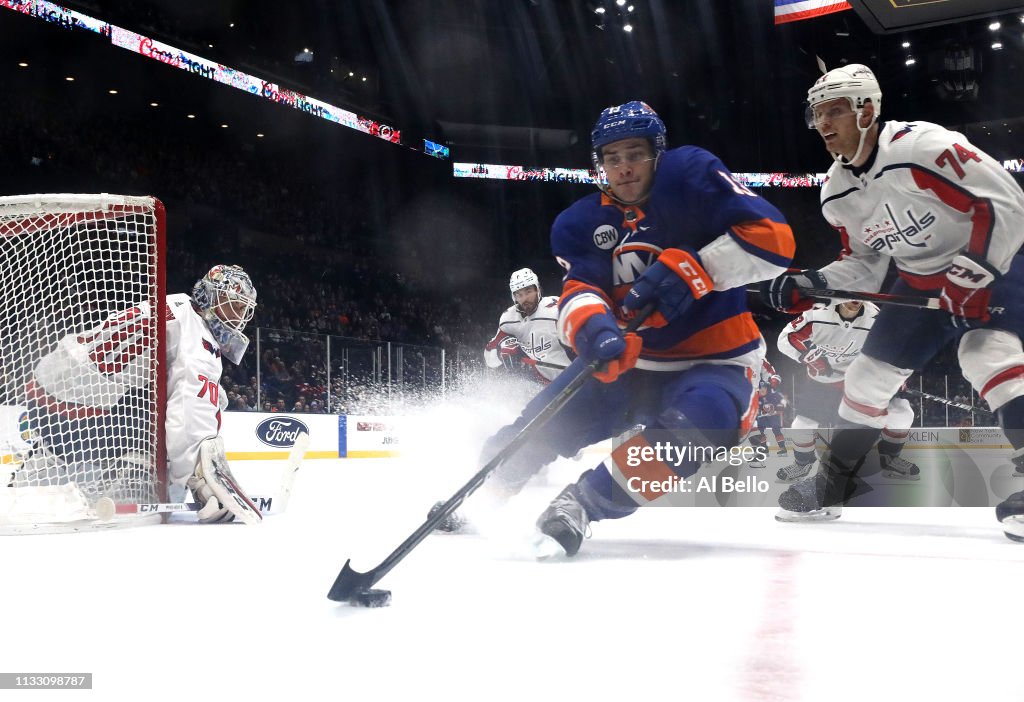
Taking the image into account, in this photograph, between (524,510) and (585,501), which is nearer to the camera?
(585,501)

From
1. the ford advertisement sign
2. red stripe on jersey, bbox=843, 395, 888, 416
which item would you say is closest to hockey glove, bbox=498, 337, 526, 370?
the ford advertisement sign

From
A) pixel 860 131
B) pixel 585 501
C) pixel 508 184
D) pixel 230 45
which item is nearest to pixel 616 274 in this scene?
pixel 585 501

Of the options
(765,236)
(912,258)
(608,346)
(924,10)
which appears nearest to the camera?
(608,346)

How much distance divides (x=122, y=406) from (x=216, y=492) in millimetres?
537

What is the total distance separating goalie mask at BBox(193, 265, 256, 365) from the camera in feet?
11.5

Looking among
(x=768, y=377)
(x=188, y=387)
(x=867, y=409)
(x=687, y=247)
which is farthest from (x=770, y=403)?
(x=687, y=247)

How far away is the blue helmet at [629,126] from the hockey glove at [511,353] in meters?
4.24

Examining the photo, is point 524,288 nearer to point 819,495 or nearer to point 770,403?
point 770,403

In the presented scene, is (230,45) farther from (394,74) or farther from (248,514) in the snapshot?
(248,514)

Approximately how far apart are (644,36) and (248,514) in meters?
12.3

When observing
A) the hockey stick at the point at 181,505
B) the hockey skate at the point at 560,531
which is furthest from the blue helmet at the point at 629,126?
the hockey stick at the point at 181,505

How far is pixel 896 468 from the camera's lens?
3.65 metres

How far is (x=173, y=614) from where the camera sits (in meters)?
1.46

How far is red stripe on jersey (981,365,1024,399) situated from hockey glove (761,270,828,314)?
0.58 m
